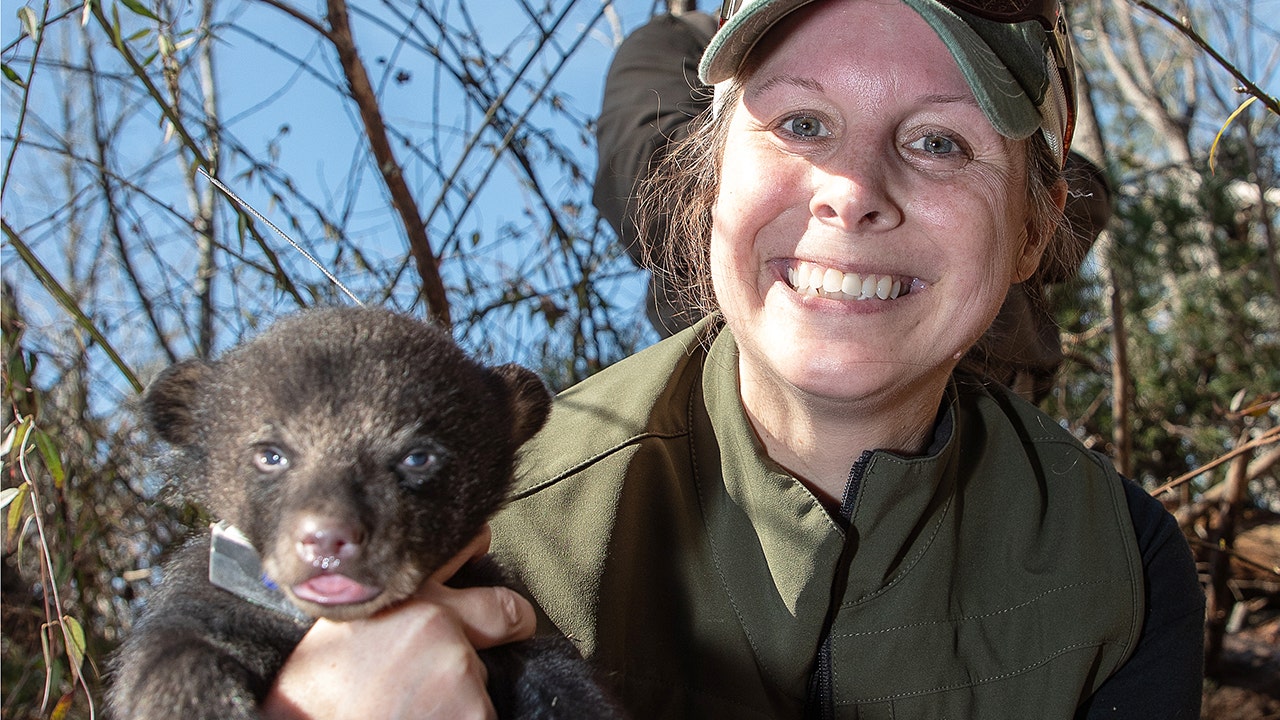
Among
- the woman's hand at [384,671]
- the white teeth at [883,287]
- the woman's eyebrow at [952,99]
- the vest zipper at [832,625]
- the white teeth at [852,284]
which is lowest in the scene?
the vest zipper at [832,625]

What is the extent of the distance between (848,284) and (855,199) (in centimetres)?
19

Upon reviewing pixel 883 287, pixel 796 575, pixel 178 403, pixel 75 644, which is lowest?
pixel 796 575

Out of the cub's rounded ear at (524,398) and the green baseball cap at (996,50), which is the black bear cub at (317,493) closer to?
the cub's rounded ear at (524,398)

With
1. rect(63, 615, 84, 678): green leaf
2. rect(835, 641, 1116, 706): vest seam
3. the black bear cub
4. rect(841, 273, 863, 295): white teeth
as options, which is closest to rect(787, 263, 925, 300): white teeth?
rect(841, 273, 863, 295): white teeth

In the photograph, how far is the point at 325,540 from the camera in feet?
4.27

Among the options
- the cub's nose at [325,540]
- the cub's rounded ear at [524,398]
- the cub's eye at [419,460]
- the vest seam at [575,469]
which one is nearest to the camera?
the cub's nose at [325,540]

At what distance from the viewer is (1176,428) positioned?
524cm

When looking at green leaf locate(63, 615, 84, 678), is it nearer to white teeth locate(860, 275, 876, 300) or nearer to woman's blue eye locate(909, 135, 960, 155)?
white teeth locate(860, 275, 876, 300)

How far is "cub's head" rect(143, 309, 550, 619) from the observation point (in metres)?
1.35

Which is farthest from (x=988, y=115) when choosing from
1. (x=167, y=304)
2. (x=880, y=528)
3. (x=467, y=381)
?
(x=167, y=304)

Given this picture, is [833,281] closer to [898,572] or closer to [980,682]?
[898,572]

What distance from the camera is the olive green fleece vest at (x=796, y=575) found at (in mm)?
2168

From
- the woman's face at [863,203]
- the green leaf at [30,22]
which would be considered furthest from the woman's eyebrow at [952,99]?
the green leaf at [30,22]

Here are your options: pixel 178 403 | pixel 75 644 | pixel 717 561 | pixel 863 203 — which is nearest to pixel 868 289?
pixel 863 203
